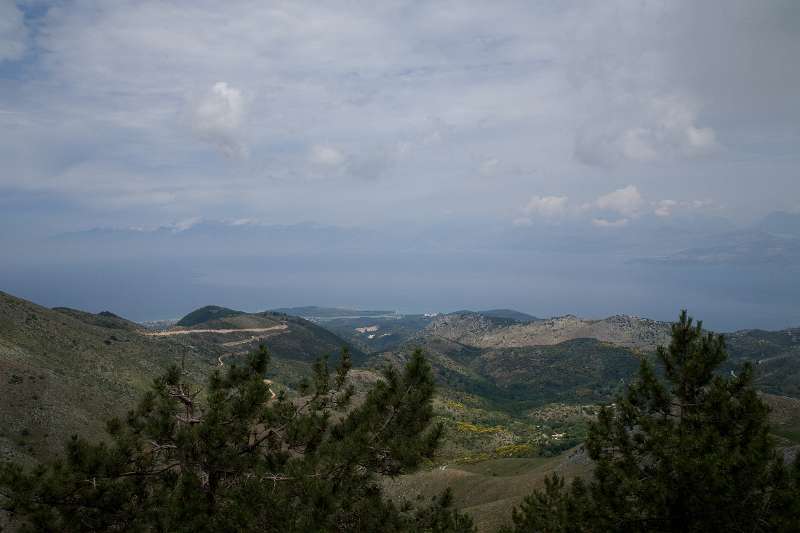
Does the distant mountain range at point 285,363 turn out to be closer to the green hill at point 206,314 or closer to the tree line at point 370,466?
the green hill at point 206,314

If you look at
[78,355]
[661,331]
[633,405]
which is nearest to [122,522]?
[633,405]

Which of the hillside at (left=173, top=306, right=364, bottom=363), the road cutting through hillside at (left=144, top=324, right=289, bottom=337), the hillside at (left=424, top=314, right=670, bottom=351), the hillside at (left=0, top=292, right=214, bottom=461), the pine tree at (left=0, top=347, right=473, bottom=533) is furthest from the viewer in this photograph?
the hillside at (left=424, top=314, right=670, bottom=351)

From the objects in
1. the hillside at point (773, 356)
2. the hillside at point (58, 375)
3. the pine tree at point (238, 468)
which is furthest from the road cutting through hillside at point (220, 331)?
the hillside at point (773, 356)

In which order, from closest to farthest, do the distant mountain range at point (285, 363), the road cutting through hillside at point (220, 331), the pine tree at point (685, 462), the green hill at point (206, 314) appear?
the pine tree at point (685, 462) → the distant mountain range at point (285, 363) → the road cutting through hillside at point (220, 331) → the green hill at point (206, 314)

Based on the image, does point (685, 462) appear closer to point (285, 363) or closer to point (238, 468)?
point (238, 468)

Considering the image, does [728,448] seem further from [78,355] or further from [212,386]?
[78,355]

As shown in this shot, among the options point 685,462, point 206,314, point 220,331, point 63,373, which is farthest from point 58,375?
point 206,314

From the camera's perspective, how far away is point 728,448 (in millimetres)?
11055

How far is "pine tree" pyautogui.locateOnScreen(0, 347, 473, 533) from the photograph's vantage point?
1105 cm

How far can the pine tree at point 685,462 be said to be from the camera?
10.1 metres

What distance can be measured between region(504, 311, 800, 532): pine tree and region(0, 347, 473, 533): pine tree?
3.56 meters

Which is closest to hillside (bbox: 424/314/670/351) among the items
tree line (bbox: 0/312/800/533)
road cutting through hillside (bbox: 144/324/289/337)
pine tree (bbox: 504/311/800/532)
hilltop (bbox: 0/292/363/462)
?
road cutting through hillside (bbox: 144/324/289/337)

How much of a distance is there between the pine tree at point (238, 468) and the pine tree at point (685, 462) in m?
3.56

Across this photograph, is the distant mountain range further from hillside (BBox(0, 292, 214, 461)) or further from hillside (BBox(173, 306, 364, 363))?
hillside (BBox(173, 306, 364, 363))
